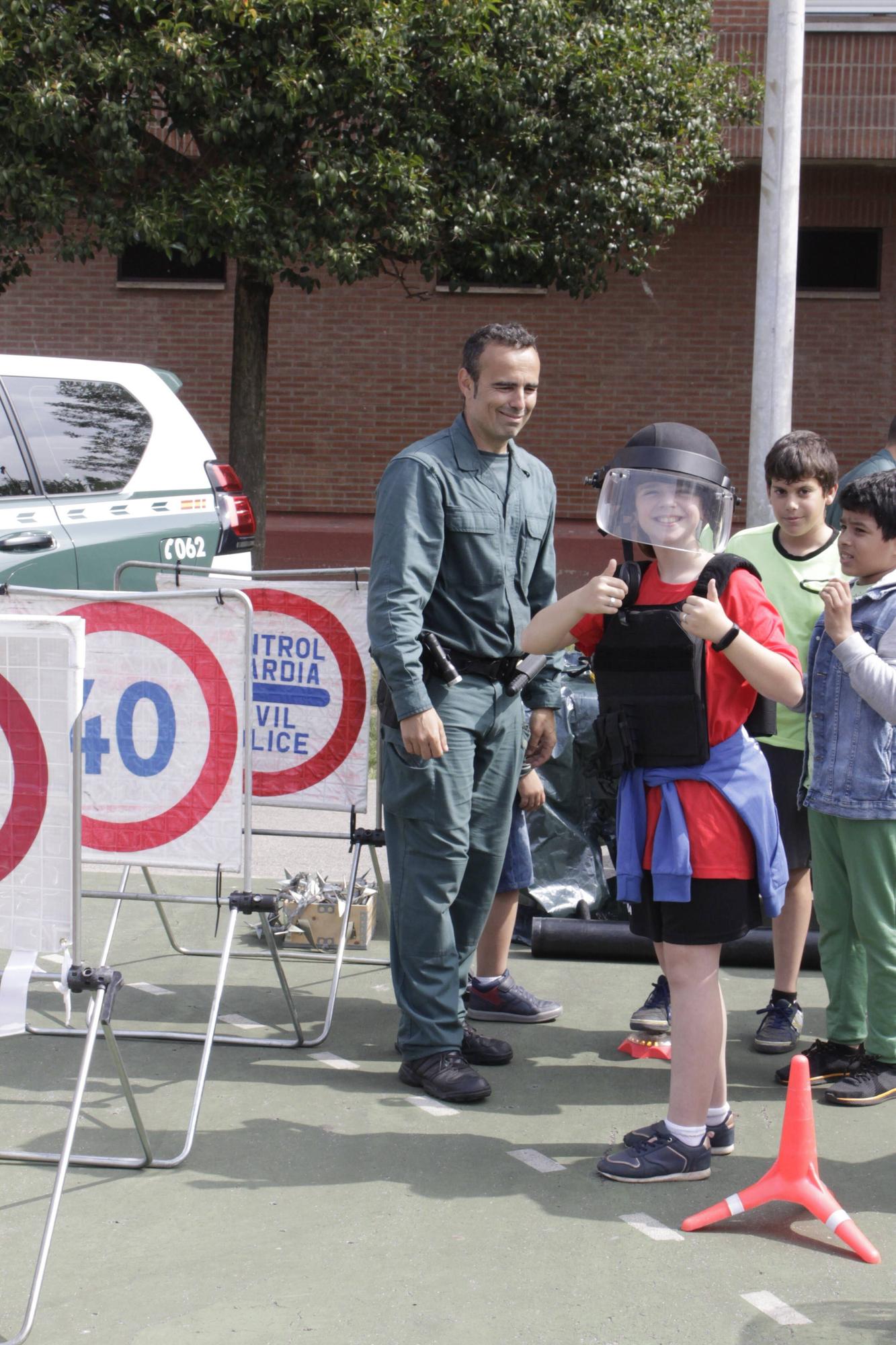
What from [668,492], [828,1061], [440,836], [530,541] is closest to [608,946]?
[828,1061]

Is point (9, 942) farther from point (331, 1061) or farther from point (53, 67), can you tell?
point (53, 67)

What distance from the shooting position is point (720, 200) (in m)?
15.2

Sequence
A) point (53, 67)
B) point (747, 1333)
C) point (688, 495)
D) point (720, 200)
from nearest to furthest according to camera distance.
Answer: point (747, 1333), point (688, 495), point (53, 67), point (720, 200)

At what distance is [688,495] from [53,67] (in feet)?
28.5

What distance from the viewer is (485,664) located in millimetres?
4055

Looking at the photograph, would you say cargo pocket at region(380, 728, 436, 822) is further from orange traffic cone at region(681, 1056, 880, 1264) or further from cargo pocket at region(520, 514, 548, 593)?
orange traffic cone at region(681, 1056, 880, 1264)

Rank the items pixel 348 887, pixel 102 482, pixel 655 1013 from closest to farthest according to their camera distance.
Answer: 1. pixel 655 1013
2. pixel 348 887
3. pixel 102 482

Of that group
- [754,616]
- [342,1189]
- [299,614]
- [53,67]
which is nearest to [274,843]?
[299,614]

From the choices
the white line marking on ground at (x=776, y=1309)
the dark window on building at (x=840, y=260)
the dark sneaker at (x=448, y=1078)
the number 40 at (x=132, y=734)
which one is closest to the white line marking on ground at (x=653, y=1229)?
the white line marking on ground at (x=776, y=1309)

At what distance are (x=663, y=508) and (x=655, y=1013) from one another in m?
1.91

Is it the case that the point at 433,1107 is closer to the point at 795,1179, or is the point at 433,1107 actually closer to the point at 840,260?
the point at 795,1179

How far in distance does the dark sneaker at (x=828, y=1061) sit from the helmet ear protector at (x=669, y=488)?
1.67 m

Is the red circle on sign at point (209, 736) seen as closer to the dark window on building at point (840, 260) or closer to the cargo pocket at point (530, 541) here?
the cargo pocket at point (530, 541)

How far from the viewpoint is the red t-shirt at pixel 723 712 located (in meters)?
3.35
